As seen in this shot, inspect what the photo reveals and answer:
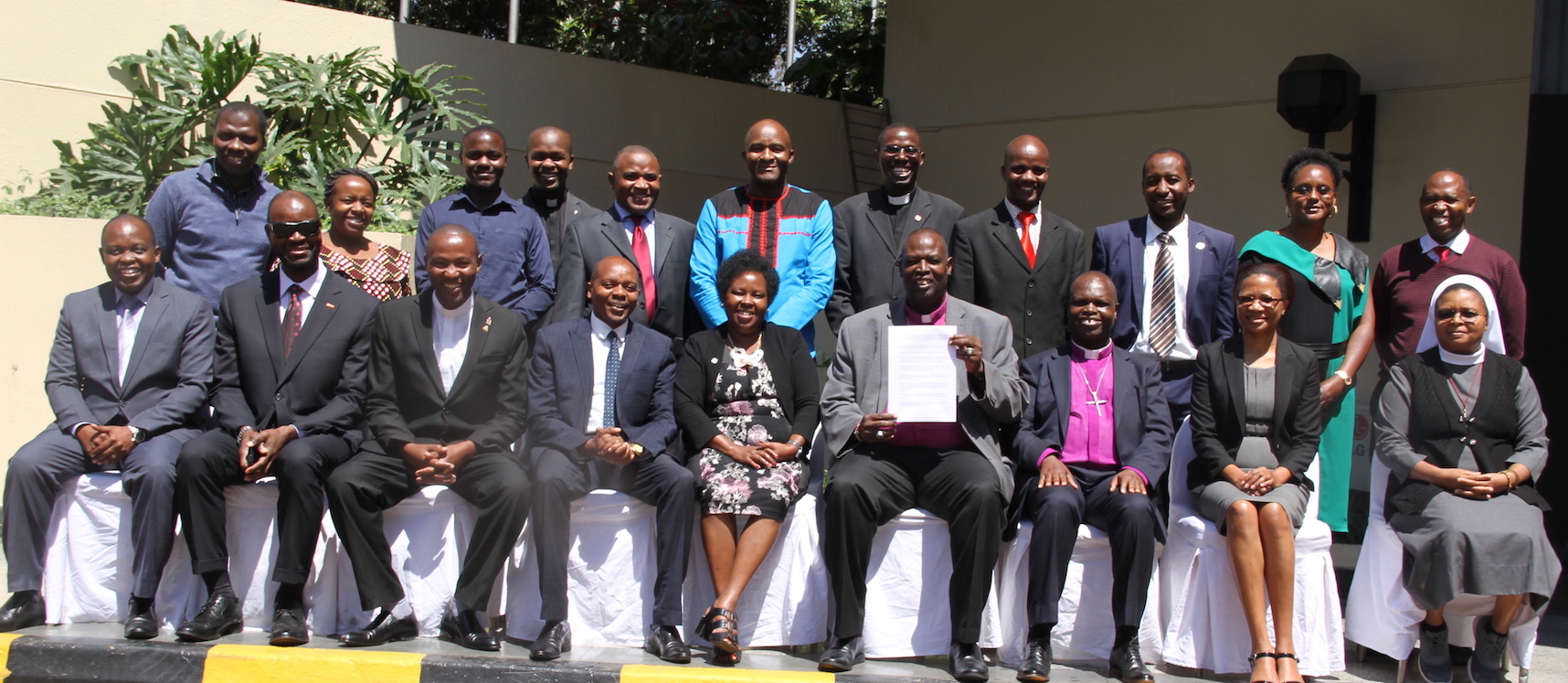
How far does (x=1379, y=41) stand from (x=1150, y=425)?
17.8 ft

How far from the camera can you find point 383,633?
5.01m

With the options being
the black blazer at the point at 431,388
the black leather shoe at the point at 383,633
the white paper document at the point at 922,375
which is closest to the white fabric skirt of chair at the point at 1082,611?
the white paper document at the point at 922,375

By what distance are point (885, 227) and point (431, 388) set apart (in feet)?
7.24

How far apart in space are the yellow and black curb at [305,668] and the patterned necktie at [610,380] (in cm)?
104

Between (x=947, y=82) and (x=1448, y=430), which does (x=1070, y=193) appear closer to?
(x=947, y=82)

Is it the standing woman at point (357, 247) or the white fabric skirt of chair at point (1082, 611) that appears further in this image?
the standing woman at point (357, 247)

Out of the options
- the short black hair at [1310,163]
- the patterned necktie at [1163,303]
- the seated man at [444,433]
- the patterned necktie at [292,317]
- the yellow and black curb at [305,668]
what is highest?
the short black hair at [1310,163]

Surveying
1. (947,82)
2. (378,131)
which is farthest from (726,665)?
(947,82)

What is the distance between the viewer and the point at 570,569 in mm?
5172

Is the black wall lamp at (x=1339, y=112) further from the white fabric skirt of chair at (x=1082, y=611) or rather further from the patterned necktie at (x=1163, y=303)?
the white fabric skirt of chair at (x=1082, y=611)

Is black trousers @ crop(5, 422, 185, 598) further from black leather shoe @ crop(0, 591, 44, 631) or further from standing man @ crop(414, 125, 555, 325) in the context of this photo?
standing man @ crop(414, 125, 555, 325)

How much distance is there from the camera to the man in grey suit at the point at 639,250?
5922 mm

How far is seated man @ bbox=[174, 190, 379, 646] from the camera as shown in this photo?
4.98 m

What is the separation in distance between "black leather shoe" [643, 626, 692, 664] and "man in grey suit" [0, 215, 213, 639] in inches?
77.8
